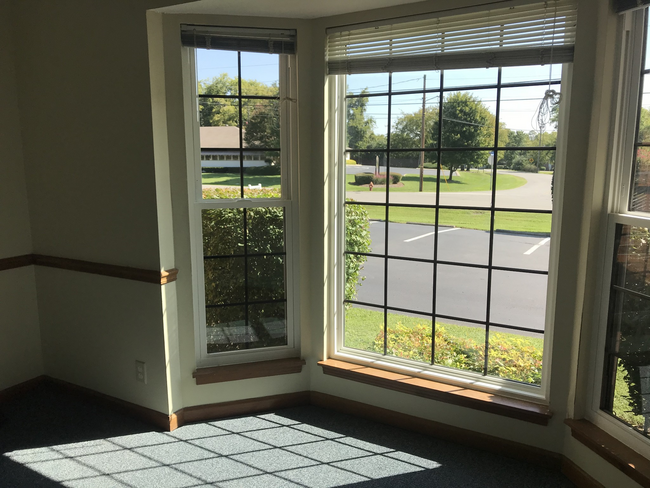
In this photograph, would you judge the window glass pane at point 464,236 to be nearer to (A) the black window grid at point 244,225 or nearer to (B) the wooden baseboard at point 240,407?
(A) the black window grid at point 244,225

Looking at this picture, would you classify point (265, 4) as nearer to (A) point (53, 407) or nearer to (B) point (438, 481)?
(B) point (438, 481)

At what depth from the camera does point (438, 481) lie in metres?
2.48

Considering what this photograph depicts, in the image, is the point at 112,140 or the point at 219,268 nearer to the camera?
the point at 112,140

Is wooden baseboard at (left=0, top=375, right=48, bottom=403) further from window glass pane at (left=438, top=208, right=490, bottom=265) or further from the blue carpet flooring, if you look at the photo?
window glass pane at (left=438, top=208, right=490, bottom=265)

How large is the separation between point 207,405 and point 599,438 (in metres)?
2.25

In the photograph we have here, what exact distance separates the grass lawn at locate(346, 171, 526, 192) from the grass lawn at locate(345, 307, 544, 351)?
2.64 feet

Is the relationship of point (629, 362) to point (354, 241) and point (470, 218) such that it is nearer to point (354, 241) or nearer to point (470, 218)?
point (470, 218)

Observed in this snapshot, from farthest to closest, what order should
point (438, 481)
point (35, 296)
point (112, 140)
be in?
point (35, 296), point (112, 140), point (438, 481)

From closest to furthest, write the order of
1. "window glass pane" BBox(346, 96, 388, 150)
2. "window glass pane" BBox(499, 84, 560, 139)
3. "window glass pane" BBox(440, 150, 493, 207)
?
"window glass pane" BBox(499, 84, 560, 139) → "window glass pane" BBox(440, 150, 493, 207) → "window glass pane" BBox(346, 96, 388, 150)

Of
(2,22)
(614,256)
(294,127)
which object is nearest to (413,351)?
(614,256)

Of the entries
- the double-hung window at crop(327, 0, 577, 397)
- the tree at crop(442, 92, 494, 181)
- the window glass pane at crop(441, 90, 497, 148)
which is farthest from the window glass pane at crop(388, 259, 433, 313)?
the window glass pane at crop(441, 90, 497, 148)

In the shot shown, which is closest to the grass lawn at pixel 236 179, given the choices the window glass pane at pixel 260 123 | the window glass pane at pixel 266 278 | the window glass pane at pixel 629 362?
the window glass pane at pixel 260 123

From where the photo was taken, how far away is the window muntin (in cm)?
298

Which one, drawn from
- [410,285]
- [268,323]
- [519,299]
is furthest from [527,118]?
[268,323]
